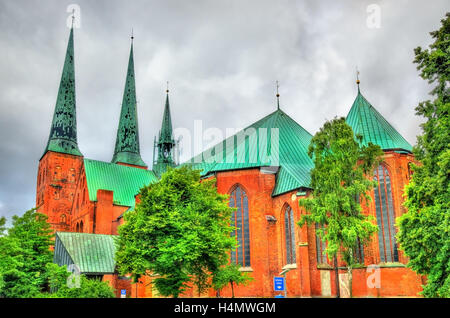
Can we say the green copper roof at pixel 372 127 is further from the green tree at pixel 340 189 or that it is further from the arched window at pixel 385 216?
the green tree at pixel 340 189

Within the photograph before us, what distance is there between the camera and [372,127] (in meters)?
30.9

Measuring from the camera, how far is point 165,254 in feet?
75.1

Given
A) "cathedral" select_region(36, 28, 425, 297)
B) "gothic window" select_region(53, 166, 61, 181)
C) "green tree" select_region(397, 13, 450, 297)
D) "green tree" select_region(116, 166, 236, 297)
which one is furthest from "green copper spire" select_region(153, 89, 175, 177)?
"green tree" select_region(397, 13, 450, 297)

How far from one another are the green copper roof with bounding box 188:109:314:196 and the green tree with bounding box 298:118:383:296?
257 inches

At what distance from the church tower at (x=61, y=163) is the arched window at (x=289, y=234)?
3536 cm

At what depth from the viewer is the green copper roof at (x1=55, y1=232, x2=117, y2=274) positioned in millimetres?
31422

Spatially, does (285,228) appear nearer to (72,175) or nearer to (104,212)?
(104,212)

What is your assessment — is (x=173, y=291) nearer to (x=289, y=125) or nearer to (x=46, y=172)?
(x=289, y=125)

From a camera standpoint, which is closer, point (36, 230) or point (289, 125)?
point (36, 230)

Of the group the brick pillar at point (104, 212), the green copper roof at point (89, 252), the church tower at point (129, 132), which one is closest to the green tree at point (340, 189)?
the green copper roof at point (89, 252)

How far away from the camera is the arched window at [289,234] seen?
2942 cm

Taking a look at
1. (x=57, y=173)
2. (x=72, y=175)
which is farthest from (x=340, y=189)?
(x=57, y=173)
